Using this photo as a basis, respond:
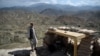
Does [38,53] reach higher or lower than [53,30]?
lower

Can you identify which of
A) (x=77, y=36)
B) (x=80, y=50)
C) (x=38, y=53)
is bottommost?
(x=38, y=53)

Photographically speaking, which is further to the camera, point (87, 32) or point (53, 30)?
point (53, 30)

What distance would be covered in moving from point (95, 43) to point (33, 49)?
3013 mm

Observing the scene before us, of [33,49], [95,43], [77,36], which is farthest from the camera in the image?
[33,49]

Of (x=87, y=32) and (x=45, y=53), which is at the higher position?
(x=87, y=32)

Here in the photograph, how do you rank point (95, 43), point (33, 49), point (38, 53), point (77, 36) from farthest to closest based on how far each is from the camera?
1. point (38, 53)
2. point (33, 49)
3. point (95, 43)
4. point (77, 36)

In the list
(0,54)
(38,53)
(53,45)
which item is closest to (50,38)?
(53,45)

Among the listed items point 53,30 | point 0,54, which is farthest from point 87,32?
point 0,54

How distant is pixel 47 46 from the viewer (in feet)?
38.4

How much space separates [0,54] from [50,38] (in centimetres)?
285

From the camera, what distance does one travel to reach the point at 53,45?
11.5 metres

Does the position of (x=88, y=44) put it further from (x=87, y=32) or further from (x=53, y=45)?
(x=53, y=45)

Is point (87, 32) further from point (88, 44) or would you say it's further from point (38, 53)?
point (38, 53)

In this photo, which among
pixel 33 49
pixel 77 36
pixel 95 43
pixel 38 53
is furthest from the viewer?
pixel 38 53
